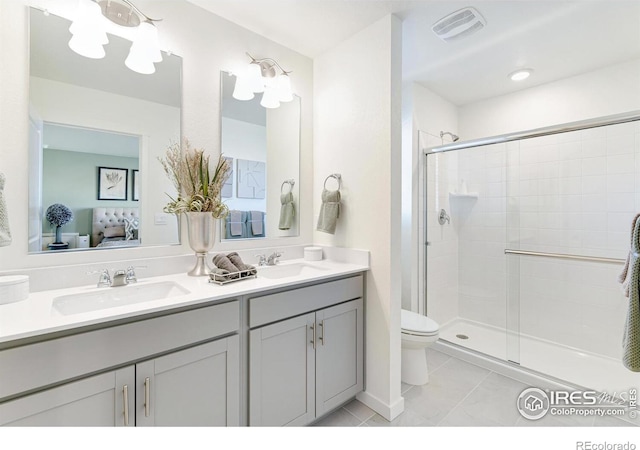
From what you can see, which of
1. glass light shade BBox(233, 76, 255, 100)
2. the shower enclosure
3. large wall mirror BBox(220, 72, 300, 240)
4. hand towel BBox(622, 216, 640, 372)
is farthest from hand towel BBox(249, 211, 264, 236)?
hand towel BBox(622, 216, 640, 372)

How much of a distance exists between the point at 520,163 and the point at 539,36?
42.4 inches

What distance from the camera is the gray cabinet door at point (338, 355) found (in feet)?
5.19

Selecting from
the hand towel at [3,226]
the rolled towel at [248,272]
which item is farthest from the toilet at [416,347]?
A: the hand towel at [3,226]

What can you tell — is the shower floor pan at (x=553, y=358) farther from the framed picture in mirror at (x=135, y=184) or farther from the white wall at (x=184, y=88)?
the framed picture in mirror at (x=135, y=184)

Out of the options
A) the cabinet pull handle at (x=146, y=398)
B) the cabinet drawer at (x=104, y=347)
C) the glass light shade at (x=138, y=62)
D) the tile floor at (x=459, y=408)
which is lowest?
the tile floor at (x=459, y=408)

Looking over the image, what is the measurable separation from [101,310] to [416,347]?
6.06 ft

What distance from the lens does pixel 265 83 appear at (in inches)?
78.6

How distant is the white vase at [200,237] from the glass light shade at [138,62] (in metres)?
0.80

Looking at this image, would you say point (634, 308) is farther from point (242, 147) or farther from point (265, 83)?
point (265, 83)

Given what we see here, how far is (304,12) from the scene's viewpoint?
5.74ft

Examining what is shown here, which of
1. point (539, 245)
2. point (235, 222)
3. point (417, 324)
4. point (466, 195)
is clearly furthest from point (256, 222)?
point (539, 245)

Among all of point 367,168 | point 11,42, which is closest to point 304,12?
point 367,168

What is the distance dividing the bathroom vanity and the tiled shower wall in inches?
62.6

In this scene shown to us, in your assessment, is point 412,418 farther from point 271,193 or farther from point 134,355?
point 271,193
